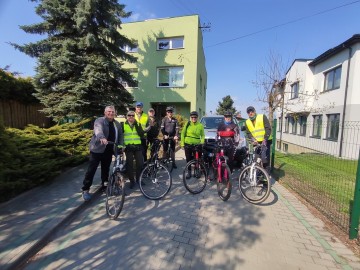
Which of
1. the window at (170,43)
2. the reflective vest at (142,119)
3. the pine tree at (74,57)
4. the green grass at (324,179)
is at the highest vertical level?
the window at (170,43)

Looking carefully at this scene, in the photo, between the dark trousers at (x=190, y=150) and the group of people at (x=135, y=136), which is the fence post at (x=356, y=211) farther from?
the dark trousers at (x=190, y=150)

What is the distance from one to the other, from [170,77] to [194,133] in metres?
13.7

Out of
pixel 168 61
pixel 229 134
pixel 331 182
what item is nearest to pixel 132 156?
pixel 229 134

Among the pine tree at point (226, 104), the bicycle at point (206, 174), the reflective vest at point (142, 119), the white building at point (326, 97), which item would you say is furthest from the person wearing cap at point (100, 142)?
the pine tree at point (226, 104)

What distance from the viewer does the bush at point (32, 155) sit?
389cm

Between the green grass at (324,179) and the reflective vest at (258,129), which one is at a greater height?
the reflective vest at (258,129)

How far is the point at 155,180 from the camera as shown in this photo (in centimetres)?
504

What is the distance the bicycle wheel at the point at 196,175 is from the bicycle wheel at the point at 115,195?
1748 mm

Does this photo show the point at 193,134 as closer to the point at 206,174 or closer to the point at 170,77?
the point at 206,174

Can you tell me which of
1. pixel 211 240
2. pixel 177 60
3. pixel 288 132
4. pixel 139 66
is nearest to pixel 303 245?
pixel 211 240

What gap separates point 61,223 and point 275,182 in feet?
18.6

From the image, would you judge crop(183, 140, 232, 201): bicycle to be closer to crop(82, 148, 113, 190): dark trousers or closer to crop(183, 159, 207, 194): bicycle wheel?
crop(183, 159, 207, 194): bicycle wheel

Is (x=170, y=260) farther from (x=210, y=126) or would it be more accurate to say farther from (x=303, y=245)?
(x=210, y=126)

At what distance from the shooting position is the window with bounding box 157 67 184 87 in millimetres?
18359
